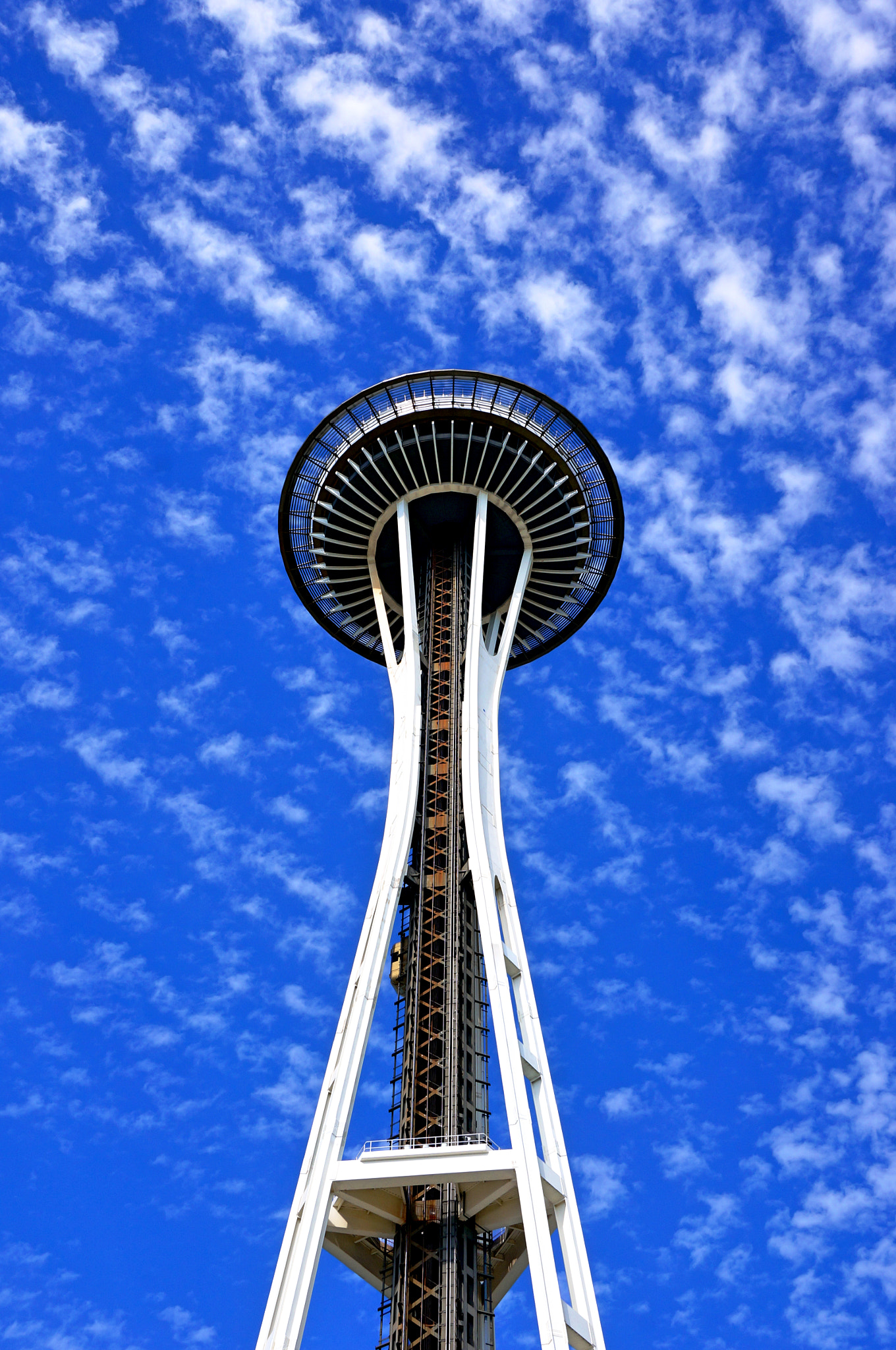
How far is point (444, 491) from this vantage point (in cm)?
4991

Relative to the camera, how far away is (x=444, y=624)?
162 feet

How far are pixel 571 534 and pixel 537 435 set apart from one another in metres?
4.77

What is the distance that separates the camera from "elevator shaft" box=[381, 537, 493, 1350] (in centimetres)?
3409

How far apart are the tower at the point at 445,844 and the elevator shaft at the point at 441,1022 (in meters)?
0.07

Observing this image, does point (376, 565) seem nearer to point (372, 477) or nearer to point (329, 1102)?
point (372, 477)

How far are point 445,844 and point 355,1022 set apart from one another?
8.35 m

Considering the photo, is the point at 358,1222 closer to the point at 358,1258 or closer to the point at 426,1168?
the point at 358,1258

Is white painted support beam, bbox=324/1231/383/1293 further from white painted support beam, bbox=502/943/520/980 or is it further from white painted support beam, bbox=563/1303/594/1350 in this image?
white painted support beam, bbox=502/943/520/980

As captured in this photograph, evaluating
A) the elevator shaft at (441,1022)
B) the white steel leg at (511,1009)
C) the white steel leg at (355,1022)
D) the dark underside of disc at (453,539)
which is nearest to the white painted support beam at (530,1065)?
the white steel leg at (511,1009)

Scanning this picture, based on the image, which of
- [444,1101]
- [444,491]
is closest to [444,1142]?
[444,1101]

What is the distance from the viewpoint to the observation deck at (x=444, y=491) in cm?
4916

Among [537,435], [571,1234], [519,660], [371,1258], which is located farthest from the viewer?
[519,660]

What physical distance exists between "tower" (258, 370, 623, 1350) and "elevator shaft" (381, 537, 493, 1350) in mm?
71

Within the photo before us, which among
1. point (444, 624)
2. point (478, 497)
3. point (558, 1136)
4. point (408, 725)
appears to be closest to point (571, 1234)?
point (558, 1136)
